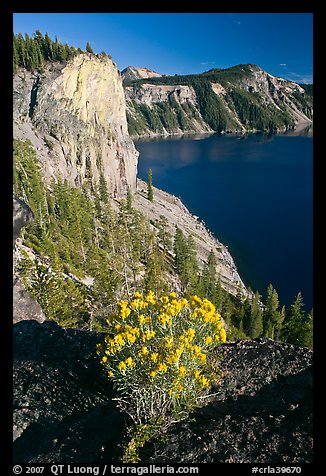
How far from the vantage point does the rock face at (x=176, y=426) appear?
6.06 m

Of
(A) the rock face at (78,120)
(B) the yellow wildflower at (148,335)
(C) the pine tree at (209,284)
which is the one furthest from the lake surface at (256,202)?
(B) the yellow wildflower at (148,335)

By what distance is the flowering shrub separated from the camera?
18.5 feet

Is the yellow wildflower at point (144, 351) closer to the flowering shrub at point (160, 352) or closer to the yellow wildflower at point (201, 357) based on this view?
the flowering shrub at point (160, 352)

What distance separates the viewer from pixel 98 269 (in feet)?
115

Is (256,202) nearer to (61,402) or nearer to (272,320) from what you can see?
(272,320)

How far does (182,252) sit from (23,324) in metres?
40.4

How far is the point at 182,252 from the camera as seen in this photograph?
4984 cm

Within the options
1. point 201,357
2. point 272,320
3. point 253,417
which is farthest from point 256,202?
point 201,357

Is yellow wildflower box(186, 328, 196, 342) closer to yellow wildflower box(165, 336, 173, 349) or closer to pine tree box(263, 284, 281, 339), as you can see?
yellow wildflower box(165, 336, 173, 349)

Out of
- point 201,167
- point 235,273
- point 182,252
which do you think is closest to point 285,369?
point 182,252

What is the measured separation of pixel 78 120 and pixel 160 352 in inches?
2511

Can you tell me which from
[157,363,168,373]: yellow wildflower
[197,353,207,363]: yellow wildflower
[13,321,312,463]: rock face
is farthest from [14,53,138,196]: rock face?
[157,363,168,373]: yellow wildflower

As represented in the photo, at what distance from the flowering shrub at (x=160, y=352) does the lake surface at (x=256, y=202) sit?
4581 centimetres
